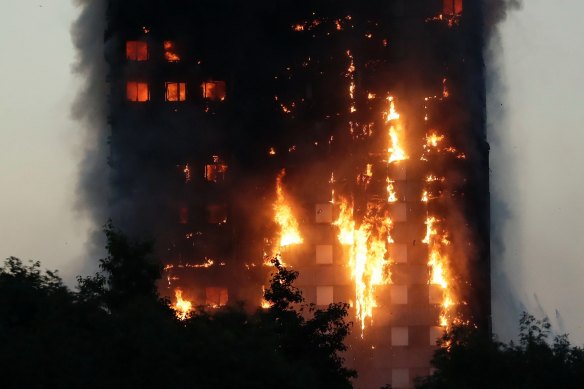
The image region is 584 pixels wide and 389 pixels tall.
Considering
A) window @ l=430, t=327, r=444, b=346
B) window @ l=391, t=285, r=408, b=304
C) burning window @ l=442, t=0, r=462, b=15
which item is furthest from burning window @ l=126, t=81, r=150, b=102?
window @ l=430, t=327, r=444, b=346

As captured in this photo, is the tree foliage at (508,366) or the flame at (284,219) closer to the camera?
the tree foliage at (508,366)

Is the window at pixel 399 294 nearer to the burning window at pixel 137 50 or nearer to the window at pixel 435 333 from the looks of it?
the window at pixel 435 333

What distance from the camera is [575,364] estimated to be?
7050 cm

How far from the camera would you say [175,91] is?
4747 inches

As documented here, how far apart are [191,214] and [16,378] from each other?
63893mm

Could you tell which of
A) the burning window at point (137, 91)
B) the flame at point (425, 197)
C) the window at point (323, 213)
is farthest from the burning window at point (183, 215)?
the flame at point (425, 197)

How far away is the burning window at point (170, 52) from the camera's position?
12050cm

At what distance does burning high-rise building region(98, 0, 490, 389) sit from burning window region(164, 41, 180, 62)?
0.10 meters

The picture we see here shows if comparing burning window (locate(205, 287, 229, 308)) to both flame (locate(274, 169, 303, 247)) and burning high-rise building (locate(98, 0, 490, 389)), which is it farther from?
flame (locate(274, 169, 303, 247))

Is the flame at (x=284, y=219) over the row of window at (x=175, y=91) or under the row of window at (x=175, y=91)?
under

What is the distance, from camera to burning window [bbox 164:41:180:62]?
12050 cm

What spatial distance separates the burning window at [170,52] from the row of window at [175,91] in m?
1.68

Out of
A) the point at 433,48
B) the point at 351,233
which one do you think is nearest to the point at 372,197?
the point at 351,233

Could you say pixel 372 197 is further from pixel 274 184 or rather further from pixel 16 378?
pixel 16 378
